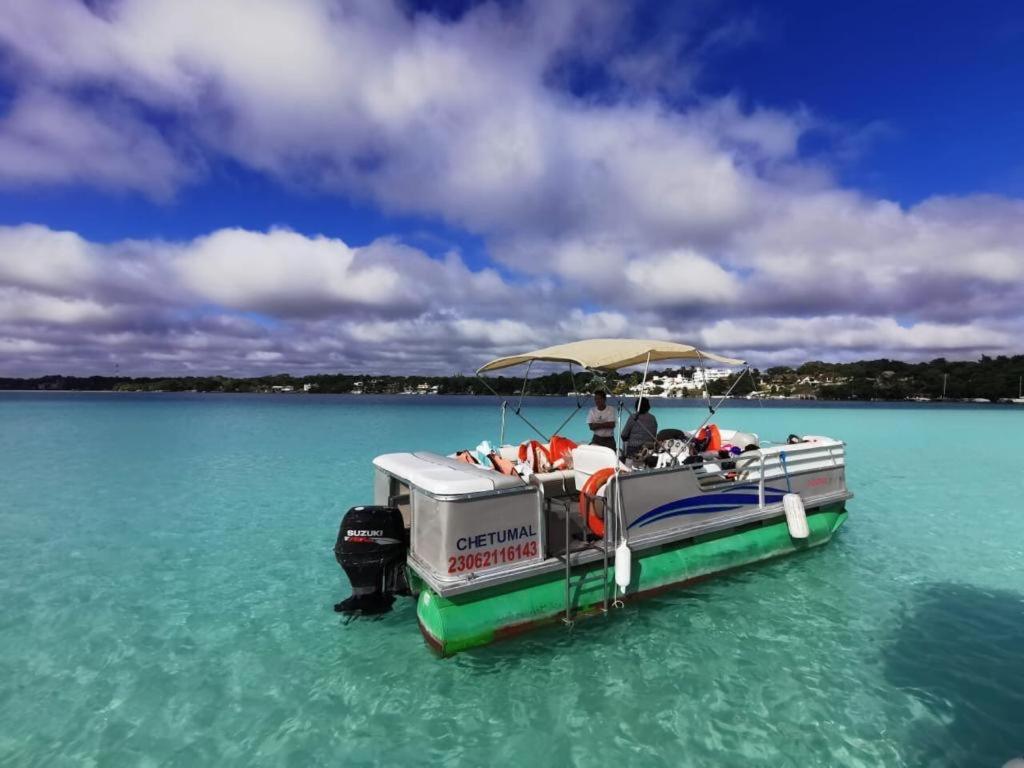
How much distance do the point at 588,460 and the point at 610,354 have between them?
1571 mm

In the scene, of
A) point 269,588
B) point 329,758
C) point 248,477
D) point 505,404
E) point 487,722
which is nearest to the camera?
point 329,758

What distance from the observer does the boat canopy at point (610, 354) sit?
720 centimetres

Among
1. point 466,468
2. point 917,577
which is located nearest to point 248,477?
point 466,468

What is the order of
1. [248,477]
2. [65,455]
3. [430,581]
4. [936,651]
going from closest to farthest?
[430,581], [936,651], [248,477], [65,455]

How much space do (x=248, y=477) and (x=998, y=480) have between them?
26.7m

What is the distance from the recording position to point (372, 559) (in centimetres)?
563

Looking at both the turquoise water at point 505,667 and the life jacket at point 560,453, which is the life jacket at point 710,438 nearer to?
the turquoise water at point 505,667

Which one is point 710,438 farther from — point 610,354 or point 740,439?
point 610,354

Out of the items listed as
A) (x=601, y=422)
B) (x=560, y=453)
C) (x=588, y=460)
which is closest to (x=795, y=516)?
(x=601, y=422)

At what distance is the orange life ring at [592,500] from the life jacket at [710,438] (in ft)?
10.6

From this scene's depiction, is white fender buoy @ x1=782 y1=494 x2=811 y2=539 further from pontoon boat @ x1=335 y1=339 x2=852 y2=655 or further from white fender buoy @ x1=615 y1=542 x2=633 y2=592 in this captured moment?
white fender buoy @ x1=615 y1=542 x2=633 y2=592

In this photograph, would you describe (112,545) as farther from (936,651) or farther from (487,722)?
(936,651)

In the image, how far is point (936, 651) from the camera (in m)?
5.85

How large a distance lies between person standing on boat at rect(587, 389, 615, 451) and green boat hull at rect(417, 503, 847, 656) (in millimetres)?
1981
